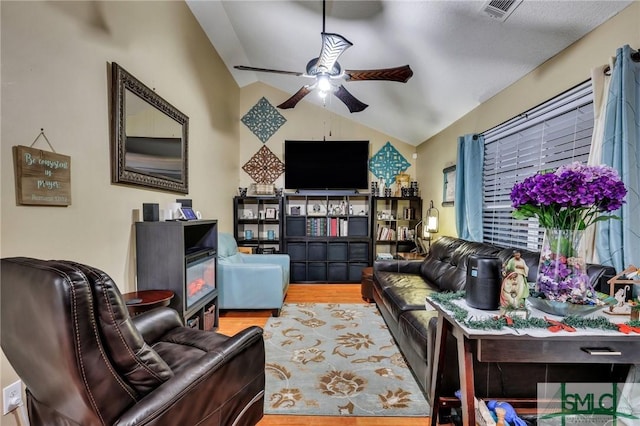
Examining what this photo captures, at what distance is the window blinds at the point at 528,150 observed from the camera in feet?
6.66

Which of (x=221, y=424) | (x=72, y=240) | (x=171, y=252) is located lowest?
(x=221, y=424)

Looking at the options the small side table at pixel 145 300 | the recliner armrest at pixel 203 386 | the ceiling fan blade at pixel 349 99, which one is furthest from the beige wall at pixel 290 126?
the recliner armrest at pixel 203 386

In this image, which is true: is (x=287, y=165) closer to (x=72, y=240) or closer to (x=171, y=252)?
(x=171, y=252)

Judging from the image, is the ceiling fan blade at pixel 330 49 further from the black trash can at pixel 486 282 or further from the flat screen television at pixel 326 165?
the flat screen television at pixel 326 165

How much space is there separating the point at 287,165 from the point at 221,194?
126 centimetres

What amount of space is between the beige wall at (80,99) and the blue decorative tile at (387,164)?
3294mm

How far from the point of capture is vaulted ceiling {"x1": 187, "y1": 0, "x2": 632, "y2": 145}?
1940 mm

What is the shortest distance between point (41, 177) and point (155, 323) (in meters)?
0.98

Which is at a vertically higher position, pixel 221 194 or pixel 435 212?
pixel 221 194

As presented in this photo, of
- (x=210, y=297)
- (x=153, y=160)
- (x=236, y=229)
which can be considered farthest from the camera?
(x=236, y=229)

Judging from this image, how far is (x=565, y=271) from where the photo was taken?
3.87ft

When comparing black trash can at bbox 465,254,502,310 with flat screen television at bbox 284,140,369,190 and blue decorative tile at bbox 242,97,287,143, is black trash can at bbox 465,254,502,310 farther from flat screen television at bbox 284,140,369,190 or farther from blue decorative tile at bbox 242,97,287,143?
blue decorative tile at bbox 242,97,287,143

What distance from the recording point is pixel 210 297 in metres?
2.87

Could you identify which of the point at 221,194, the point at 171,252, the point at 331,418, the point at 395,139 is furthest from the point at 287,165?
the point at 331,418
